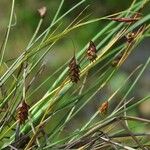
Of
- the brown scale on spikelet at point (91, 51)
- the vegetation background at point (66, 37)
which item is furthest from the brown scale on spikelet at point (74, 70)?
the vegetation background at point (66, 37)

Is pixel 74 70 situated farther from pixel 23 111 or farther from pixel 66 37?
pixel 66 37

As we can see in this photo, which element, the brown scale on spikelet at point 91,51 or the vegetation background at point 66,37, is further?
the vegetation background at point 66,37

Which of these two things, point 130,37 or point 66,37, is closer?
point 130,37

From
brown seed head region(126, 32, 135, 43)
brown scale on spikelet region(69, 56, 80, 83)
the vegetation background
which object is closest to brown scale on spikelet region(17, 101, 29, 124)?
brown scale on spikelet region(69, 56, 80, 83)

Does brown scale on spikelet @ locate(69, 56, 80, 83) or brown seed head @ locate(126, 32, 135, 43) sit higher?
brown seed head @ locate(126, 32, 135, 43)

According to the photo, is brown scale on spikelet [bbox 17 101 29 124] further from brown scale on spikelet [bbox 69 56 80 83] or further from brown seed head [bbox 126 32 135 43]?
brown seed head [bbox 126 32 135 43]

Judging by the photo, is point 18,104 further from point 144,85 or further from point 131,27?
point 144,85

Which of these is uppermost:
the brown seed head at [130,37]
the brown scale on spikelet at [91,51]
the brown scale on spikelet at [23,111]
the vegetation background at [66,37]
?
the vegetation background at [66,37]

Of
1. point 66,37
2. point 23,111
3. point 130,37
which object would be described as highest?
point 66,37

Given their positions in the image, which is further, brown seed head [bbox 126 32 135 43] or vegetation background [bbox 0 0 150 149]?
vegetation background [bbox 0 0 150 149]

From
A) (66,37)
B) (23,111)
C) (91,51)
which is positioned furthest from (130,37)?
(66,37)

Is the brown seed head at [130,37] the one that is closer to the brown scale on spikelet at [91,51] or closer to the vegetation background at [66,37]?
the brown scale on spikelet at [91,51]

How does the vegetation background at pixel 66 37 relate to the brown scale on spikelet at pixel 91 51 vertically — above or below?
above
